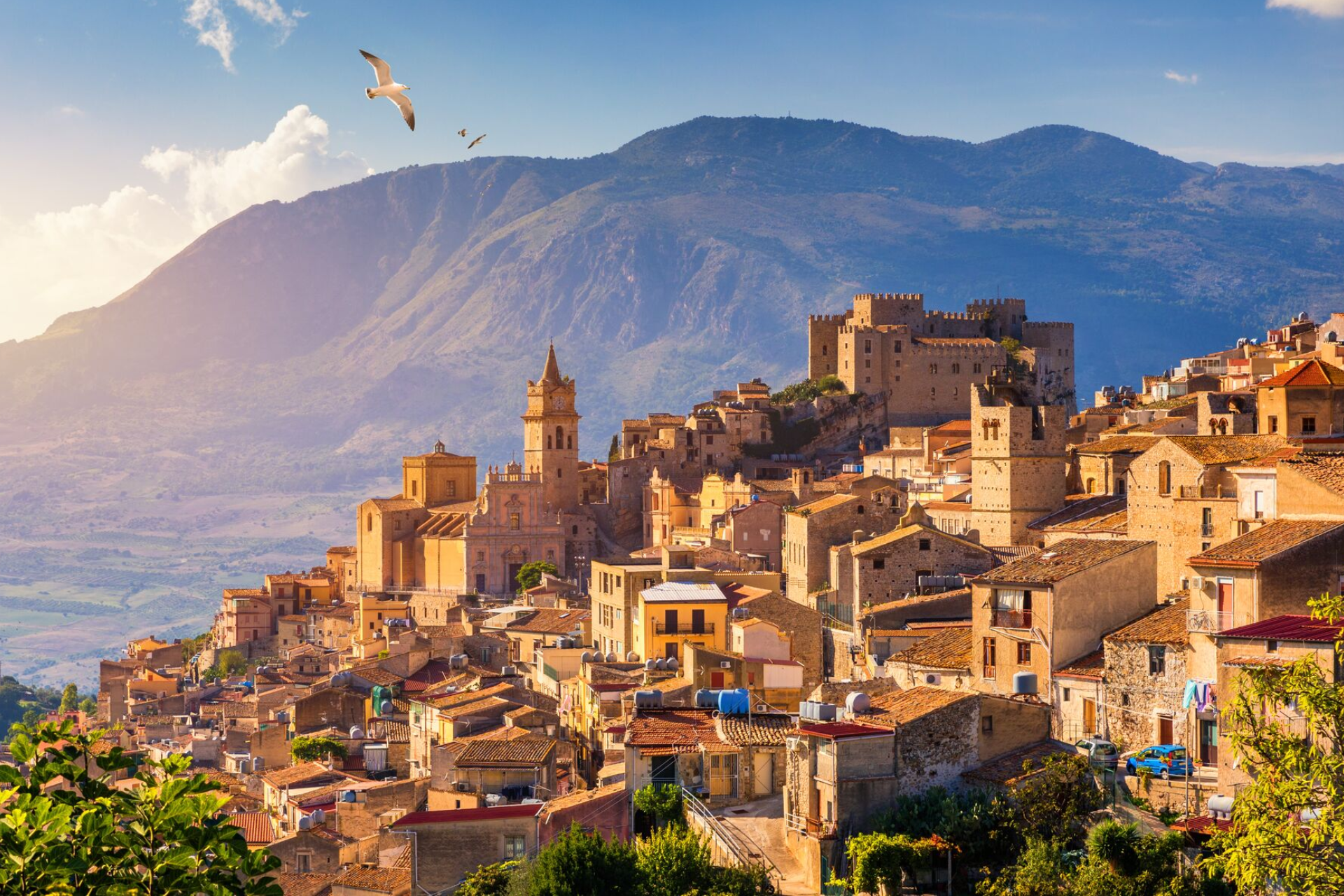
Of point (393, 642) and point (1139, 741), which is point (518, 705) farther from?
point (393, 642)

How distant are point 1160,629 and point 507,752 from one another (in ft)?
41.1

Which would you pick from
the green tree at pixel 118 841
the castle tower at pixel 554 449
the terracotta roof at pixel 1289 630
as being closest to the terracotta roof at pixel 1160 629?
the terracotta roof at pixel 1289 630

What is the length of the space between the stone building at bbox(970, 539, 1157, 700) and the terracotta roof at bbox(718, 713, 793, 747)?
4.33 m

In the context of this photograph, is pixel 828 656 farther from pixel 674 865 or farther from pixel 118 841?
Answer: pixel 118 841

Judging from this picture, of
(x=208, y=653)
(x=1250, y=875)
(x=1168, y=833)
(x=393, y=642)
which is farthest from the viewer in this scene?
(x=208, y=653)

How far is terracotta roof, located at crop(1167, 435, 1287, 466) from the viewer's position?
4112 centimetres

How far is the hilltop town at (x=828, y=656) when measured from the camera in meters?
31.0

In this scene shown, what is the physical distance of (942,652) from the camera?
132ft

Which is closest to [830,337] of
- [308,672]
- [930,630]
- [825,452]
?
[825,452]

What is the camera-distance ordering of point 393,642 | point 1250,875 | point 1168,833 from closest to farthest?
point 1250,875 < point 1168,833 < point 393,642

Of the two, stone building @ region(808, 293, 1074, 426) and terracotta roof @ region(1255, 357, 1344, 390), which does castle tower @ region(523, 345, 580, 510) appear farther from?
terracotta roof @ region(1255, 357, 1344, 390)

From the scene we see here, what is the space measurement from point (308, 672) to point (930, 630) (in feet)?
127

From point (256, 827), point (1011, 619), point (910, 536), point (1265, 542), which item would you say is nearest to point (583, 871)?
point (1011, 619)

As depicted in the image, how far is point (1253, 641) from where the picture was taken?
2912 cm
